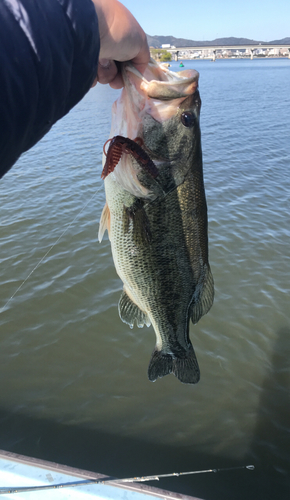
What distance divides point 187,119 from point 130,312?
56.1 inches

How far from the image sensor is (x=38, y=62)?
2.80 feet

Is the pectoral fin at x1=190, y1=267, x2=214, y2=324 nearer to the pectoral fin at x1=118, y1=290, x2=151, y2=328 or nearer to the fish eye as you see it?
the pectoral fin at x1=118, y1=290, x2=151, y2=328

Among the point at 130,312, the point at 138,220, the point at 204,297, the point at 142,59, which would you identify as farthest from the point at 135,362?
the point at 142,59

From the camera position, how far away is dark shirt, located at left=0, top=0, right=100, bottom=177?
79cm

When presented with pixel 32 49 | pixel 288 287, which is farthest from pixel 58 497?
pixel 288 287

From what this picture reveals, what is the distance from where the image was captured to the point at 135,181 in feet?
6.16

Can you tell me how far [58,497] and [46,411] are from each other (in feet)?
6.80

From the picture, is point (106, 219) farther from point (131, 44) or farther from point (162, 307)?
point (131, 44)

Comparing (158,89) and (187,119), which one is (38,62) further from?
(187,119)

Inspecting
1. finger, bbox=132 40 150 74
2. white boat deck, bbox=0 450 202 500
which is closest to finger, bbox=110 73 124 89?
finger, bbox=132 40 150 74

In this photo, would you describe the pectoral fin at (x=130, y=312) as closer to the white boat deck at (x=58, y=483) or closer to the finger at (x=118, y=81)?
the white boat deck at (x=58, y=483)

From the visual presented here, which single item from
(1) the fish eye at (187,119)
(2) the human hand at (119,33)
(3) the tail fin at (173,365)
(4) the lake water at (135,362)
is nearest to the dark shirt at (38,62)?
(2) the human hand at (119,33)

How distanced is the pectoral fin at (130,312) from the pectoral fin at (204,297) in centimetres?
38

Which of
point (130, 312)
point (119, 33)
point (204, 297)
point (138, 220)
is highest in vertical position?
point (119, 33)
